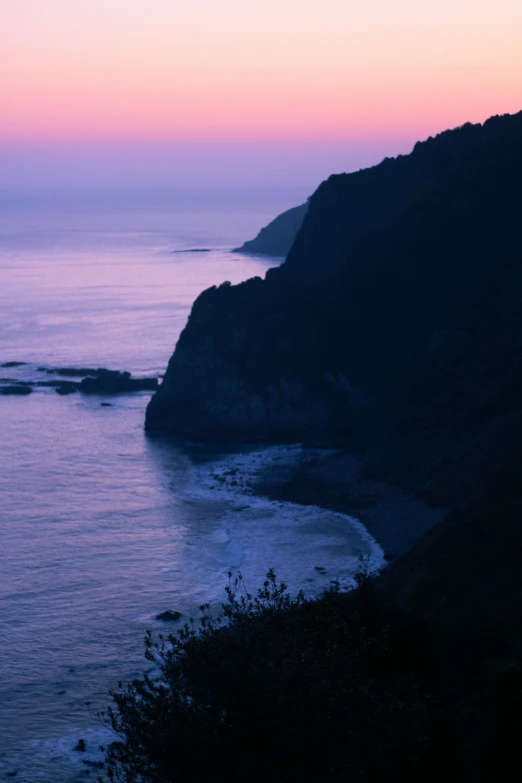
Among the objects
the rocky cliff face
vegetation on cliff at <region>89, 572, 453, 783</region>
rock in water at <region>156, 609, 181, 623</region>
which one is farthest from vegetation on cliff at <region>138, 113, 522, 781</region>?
vegetation on cliff at <region>89, 572, 453, 783</region>

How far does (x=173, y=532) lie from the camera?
44.5m

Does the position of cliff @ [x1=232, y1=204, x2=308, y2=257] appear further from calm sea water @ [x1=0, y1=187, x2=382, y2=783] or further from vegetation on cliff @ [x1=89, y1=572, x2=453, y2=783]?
vegetation on cliff @ [x1=89, y1=572, x2=453, y2=783]

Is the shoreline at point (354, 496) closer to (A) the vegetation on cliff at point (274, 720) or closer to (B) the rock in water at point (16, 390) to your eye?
(A) the vegetation on cliff at point (274, 720)

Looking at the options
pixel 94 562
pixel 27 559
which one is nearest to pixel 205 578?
pixel 94 562

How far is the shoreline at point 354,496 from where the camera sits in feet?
139

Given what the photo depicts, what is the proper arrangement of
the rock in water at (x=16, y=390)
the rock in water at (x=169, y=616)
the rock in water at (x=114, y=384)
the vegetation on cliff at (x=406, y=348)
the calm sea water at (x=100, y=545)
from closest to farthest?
the calm sea water at (x=100, y=545) → the rock in water at (x=169, y=616) → the vegetation on cliff at (x=406, y=348) → the rock in water at (x=16, y=390) → the rock in water at (x=114, y=384)

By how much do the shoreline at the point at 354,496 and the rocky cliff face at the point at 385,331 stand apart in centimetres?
231

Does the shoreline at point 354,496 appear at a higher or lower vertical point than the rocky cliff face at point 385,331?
lower

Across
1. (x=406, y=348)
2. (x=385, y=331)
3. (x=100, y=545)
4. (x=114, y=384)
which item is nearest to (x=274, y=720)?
(x=100, y=545)

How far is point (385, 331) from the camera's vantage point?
6078cm

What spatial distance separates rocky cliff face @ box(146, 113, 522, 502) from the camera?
182 ft

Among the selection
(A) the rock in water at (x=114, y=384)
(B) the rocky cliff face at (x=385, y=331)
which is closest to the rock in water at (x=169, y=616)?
(B) the rocky cliff face at (x=385, y=331)

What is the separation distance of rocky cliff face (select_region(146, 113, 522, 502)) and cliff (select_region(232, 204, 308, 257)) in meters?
104

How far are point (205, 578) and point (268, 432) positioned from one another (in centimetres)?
2140
